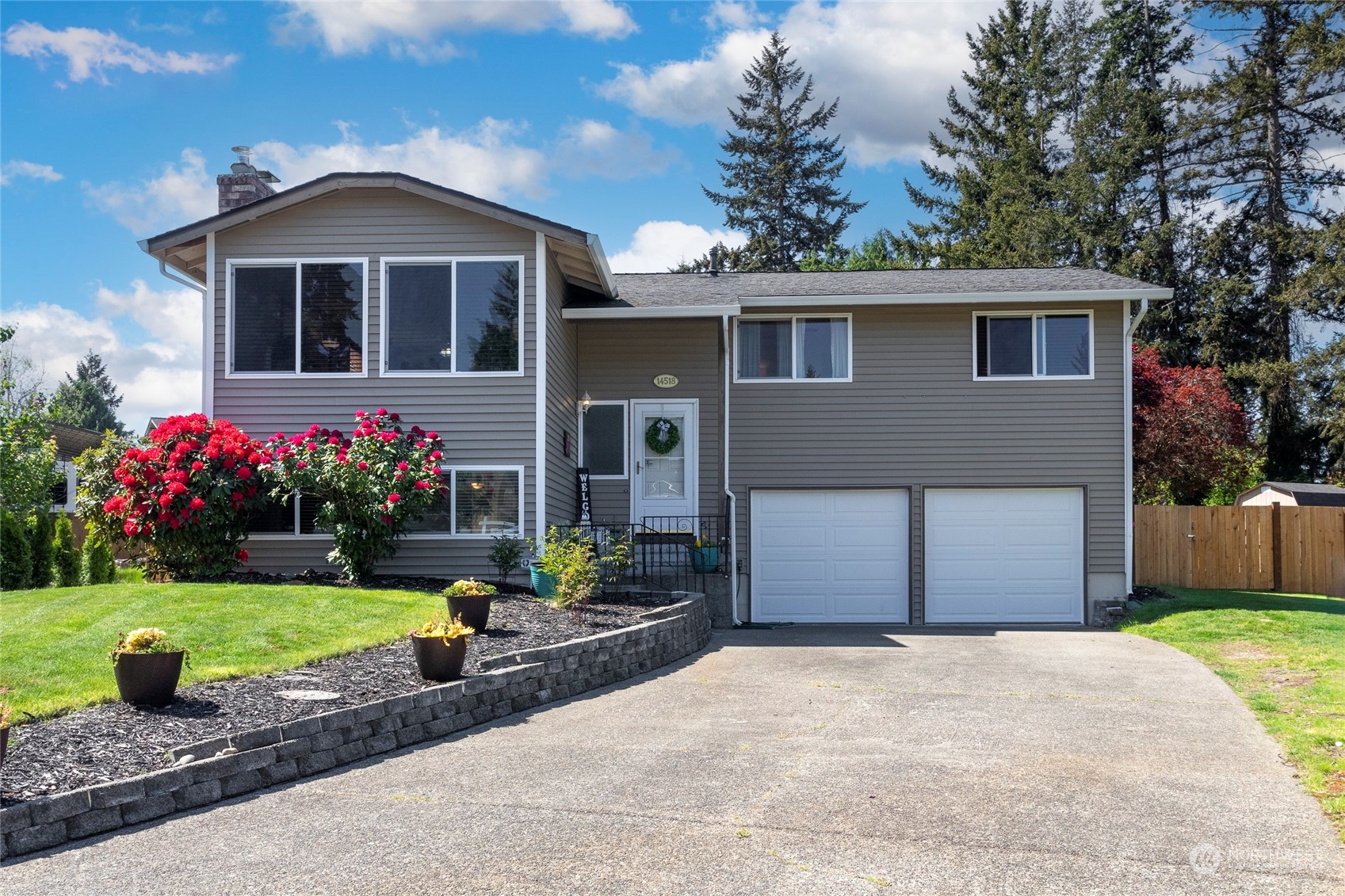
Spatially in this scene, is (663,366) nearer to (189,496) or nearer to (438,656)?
(189,496)

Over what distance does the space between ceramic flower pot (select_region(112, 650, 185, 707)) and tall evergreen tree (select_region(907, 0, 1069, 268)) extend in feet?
90.0

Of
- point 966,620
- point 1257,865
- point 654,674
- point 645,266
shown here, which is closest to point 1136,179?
point 645,266

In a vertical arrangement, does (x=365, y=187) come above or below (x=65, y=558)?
above

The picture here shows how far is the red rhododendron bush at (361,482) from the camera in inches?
471

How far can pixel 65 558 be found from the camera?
15.8 meters

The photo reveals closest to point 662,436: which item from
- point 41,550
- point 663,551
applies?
point 663,551

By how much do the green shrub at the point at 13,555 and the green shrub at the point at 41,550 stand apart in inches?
9.1

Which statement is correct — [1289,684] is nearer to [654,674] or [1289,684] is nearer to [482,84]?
[654,674]

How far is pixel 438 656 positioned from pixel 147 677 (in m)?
1.85

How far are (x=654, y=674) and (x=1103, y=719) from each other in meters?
3.83

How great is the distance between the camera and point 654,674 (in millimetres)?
10141

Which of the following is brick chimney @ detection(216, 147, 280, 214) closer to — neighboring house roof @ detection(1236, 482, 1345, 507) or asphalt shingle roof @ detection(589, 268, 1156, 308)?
asphalt shingle roof @ detection(589, 268, 1156, 308)

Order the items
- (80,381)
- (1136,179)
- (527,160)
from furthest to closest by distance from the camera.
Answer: (80,381) → (1136,179) → (527,160)

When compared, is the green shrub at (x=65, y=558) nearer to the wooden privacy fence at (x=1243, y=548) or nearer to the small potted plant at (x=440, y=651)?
the small potted plant at (x=440, y=651)
